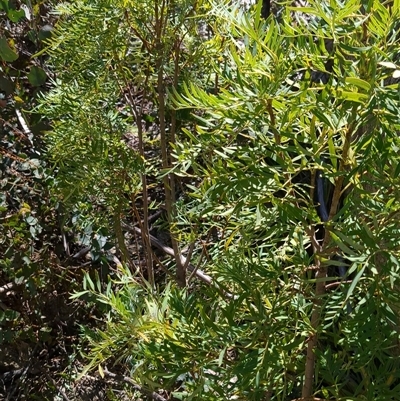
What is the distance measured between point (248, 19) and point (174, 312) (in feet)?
1.29

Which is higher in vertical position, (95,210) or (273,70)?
(273,70)

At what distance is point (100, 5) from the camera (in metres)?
0.94

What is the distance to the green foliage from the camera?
61 centimetres

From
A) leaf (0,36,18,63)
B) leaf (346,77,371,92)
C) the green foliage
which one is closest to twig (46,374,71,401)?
the green foliage

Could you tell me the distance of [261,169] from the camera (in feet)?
2.19

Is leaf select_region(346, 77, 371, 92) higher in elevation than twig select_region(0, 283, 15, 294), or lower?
higher

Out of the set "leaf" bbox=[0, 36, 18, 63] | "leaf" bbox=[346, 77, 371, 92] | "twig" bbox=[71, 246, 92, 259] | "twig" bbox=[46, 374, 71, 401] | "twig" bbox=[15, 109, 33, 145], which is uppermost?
"leaf" bbox=[346, 77, 371, 92]

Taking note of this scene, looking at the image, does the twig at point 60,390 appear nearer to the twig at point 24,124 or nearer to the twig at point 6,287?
the twig at point 6,287

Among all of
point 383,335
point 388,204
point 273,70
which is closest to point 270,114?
point 273,70

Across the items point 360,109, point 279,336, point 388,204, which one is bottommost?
point 279,336

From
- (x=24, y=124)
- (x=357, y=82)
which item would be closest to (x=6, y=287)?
(x=24, y=124)

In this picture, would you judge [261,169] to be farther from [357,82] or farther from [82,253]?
[82,253]

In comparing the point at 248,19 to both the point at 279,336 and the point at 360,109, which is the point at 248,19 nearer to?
the point at 360,109

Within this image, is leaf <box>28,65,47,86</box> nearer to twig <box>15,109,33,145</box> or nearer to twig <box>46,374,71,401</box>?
twig <box>15,109,33,145</box>
